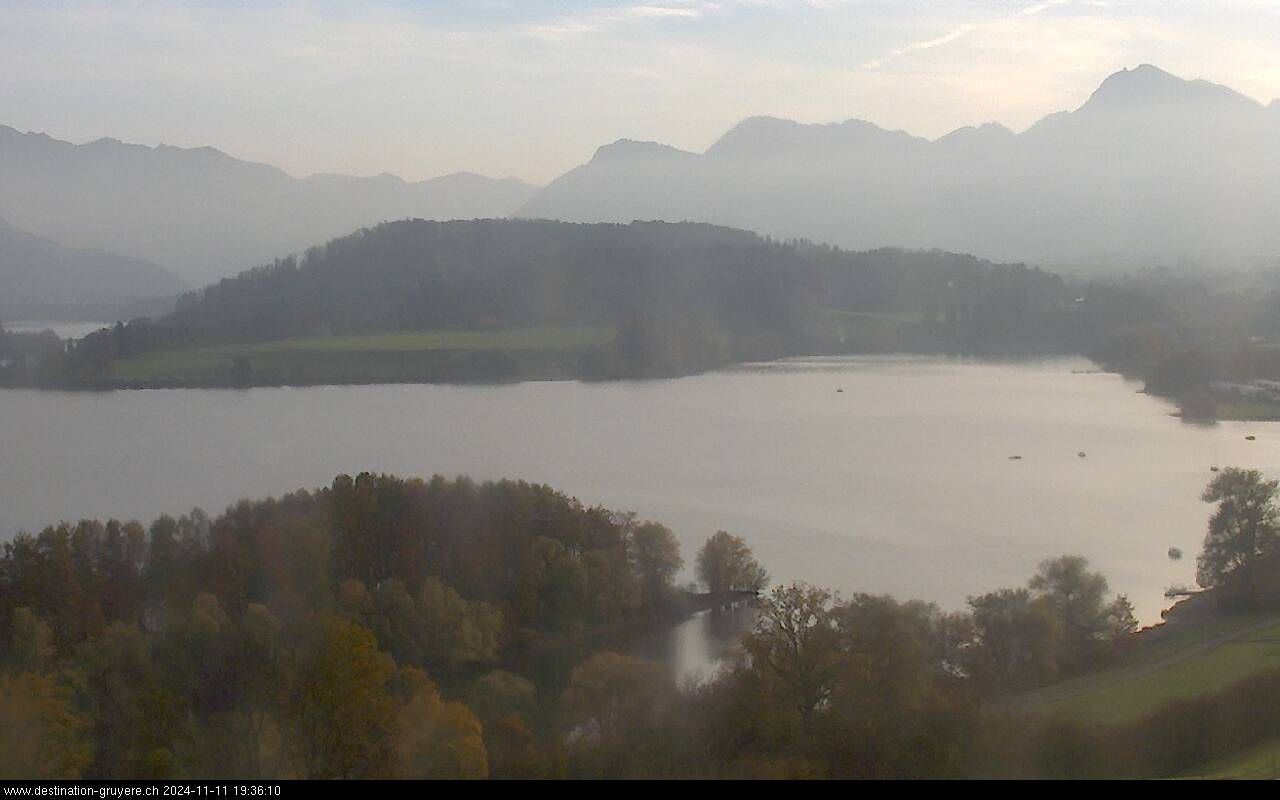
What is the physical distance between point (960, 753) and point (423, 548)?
12.0ft

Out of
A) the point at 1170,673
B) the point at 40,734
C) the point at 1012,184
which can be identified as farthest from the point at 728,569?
the point at 1012,184

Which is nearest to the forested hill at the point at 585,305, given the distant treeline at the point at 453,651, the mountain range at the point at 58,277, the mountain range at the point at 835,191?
the mountain range at the point at 835,191

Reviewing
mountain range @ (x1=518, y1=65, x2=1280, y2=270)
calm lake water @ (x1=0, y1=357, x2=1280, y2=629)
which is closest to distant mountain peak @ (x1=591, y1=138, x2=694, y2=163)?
mountain range @ (x1=518, y1=65, x2=1280, y2=270)

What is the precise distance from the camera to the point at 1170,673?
3893mm

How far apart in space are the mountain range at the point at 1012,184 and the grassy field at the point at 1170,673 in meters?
9.21

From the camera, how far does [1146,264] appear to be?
15.1 meters

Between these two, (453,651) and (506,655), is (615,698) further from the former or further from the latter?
(506,655)

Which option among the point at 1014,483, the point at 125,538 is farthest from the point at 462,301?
the point at 125,538

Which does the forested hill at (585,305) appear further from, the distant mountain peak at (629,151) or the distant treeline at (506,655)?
the distant treeline at (506,655)

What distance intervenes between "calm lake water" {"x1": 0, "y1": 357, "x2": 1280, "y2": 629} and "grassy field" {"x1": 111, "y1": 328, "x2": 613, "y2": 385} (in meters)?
0.56

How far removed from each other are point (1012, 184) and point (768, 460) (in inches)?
642

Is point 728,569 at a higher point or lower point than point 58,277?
lower

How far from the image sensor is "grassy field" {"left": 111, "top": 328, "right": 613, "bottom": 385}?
41.8 feet

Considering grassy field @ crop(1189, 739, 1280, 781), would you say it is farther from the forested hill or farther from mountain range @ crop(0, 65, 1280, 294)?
the forested hill
